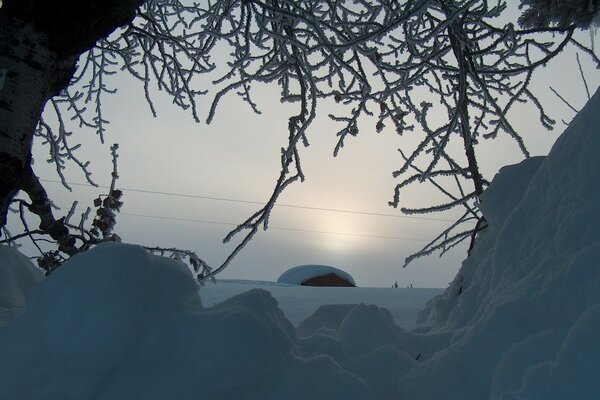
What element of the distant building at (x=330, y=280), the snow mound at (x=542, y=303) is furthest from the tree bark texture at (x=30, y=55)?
the distant building at (x=330, y=280)

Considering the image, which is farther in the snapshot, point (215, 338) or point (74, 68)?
point (74, 68)

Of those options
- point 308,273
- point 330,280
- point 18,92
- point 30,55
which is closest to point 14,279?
point 18,92

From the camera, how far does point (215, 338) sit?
1.12 meters

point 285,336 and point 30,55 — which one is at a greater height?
point 30,55

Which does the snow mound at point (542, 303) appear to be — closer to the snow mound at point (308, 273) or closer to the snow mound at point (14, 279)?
the snow mound at point (14, 279)

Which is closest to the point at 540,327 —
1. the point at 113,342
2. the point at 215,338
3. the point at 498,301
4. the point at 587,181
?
the point at 498,301

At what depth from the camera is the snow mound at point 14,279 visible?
5.39 ft

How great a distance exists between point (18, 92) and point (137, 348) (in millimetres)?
1032

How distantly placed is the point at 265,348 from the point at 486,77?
2.51 meters

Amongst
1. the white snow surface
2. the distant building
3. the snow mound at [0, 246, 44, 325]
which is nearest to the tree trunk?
the snow mound at [0, 246, 44, 325]

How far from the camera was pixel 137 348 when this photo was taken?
113cm

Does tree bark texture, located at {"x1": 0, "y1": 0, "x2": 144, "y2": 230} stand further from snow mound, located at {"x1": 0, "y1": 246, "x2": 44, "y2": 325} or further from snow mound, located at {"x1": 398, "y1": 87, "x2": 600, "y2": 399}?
snow mound, located at {"x1": 398, "y1": 87, "x2": 600, "y2": 399}

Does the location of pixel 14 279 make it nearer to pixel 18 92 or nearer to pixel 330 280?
pixel 18 92

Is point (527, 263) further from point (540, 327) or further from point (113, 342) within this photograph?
point (113, 342)
